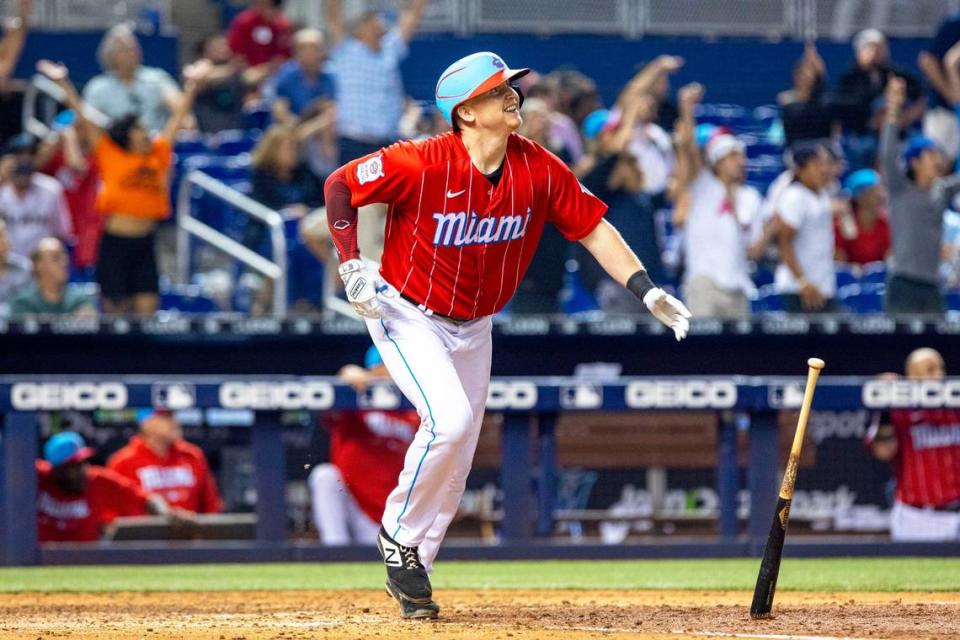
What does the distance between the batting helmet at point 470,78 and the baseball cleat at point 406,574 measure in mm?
1597

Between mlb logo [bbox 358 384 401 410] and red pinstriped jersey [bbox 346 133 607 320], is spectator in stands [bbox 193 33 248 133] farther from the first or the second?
red pinstriped jersey [bbox 346 133 607 320]

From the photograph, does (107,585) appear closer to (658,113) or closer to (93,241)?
(93,241)

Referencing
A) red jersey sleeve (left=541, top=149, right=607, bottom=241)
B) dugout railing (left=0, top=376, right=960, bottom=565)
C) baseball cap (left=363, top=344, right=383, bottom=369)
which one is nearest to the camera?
red jersey sleeve (left=541, top=149, right=607, bottom=241)

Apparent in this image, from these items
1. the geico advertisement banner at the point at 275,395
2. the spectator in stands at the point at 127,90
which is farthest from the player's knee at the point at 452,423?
the spectator in stands at the point at 127,90

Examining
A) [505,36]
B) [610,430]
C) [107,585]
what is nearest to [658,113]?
[505,36]

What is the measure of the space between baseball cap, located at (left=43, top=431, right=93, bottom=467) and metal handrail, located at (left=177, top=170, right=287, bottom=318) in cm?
188

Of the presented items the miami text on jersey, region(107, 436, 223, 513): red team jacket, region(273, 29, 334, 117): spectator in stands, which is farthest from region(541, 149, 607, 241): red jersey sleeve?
region(273, 29, 334, 117): spectator in stands

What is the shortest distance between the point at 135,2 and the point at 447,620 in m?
10.5

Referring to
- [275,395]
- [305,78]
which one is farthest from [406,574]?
[305,78]

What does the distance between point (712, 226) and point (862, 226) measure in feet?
6.03

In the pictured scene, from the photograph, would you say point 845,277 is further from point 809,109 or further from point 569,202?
point 569,202

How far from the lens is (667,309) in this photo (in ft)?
18.2

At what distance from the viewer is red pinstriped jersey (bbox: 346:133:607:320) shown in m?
5.48

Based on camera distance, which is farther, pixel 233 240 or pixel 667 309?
pixel 233 240
